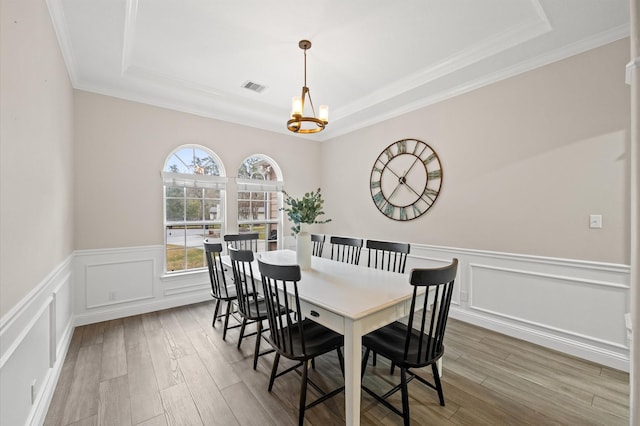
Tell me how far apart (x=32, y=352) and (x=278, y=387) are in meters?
1.58

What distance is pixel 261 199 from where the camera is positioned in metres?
4.88

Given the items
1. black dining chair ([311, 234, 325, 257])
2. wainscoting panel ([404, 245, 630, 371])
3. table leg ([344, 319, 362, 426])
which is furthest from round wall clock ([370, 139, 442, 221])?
table leg ([344, 319, 362, 426])

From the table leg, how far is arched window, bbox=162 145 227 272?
127 inches

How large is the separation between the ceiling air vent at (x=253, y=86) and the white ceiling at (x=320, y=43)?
61 mm

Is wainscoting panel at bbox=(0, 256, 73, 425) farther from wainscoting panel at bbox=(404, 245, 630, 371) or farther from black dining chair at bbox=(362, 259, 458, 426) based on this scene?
wainscoting panel at bbox=(404, 245, 630, 371)

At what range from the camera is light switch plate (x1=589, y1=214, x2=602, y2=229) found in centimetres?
247

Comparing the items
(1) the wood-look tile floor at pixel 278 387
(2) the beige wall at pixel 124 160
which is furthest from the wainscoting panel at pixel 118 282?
(1) the wood-look tile floor at pixel 278 387

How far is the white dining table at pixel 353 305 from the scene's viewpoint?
1.57 metres

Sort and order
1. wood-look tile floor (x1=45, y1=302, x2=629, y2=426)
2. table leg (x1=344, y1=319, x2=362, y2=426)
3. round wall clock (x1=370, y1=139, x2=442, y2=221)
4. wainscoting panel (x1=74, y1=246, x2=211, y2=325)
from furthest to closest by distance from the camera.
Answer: round wall clock (x1=370, y1=139, x2=442, y2=221) → wainscoting panel (x1=74, y1=246, x2=211, y2=325) → wood-look tile floor (x1=45, y1=302, x2=629, y2=426) → table leg (x1=344, y1=319, x2=362, y2=426)

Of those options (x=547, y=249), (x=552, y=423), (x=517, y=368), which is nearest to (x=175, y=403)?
(x=552, y=423)

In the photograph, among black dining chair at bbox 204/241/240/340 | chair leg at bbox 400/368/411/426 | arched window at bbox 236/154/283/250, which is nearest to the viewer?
chair leg at bbox 400/368/411/426

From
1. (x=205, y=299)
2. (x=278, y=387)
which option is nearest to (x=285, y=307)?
(x=278, y=387)

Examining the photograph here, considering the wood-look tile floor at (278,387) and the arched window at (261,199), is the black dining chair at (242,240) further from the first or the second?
the wood-look tile floor at (278,387)

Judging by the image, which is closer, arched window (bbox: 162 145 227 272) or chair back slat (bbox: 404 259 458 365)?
chair back slat (bbox: 404 259 458 365)
